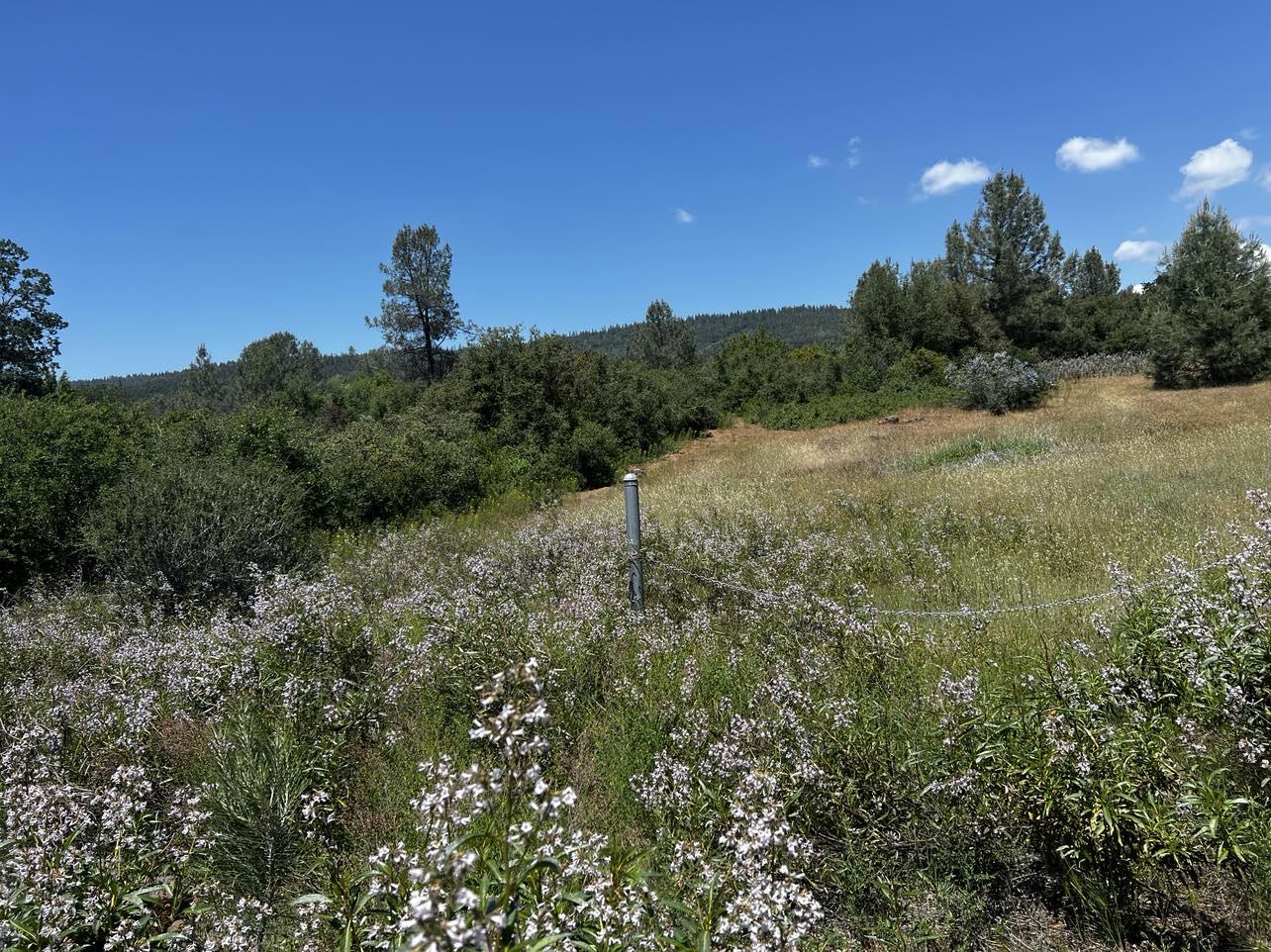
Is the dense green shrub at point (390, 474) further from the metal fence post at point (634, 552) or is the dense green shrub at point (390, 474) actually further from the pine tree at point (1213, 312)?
the pine tree at point (1213, 312)

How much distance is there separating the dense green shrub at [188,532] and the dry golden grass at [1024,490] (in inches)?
231

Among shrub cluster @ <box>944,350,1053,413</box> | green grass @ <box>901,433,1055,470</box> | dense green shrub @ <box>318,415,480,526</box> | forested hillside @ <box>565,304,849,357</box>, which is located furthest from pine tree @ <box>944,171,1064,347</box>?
forested hillside @ <box>565,304,849,357</box>

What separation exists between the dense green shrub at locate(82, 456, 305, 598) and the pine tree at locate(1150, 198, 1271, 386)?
30313 mm

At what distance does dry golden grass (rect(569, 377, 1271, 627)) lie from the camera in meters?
6.57

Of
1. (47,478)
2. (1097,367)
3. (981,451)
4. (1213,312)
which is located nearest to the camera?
(47,478)

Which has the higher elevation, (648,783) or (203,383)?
(203,383)

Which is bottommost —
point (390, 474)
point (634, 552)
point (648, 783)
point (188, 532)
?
point (648, 783)

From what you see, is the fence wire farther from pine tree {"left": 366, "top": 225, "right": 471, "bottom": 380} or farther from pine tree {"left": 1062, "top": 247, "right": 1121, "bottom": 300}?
pine tree {"left": 1062, "top": 247, "right": 1121, "bottom": 300}

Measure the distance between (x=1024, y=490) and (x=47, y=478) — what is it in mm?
15058

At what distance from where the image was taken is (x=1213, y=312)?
22.9 metres

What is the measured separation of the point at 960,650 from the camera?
4.62 metres

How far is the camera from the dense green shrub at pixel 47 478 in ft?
28.9

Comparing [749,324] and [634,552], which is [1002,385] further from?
[749,324]

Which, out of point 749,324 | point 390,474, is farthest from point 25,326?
point 749,324
